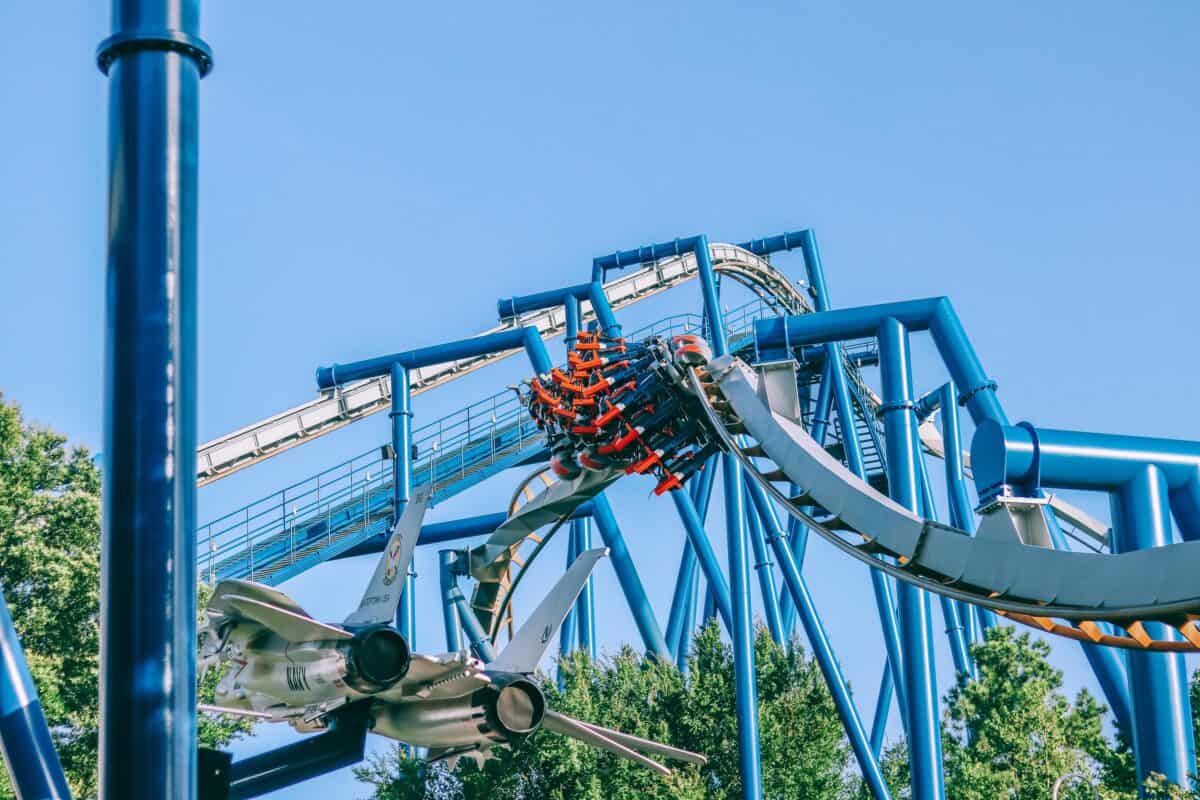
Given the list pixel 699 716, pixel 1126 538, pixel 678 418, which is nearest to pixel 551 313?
pixel 699 716

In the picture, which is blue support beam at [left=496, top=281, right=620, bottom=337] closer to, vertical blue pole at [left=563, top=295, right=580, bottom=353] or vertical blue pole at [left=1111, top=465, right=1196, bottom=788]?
vertical blue pole at [left=563, top=295, right=580, bottom=353]

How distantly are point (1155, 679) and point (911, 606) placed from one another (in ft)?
9.03

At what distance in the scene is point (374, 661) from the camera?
10211mm

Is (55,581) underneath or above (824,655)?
above

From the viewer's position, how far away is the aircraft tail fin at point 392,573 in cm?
1070

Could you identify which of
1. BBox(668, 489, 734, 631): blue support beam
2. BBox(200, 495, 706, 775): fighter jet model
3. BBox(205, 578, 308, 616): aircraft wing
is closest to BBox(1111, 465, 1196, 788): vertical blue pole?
BBox(200, 495, 706, 775): fighter jet model

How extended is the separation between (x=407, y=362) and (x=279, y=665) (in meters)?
8.29

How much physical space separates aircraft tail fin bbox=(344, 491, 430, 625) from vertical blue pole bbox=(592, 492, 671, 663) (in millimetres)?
6104

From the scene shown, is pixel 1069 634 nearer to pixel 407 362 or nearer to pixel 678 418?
pixel 678 418

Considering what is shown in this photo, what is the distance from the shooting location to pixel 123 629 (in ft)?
14.4

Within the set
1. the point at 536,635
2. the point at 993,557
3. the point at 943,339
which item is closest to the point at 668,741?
the point at 536,635

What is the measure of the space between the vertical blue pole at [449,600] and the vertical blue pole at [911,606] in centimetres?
437

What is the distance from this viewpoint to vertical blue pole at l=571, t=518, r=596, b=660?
61.3 ft

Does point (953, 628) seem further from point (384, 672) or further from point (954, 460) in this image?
point (384, 672)
